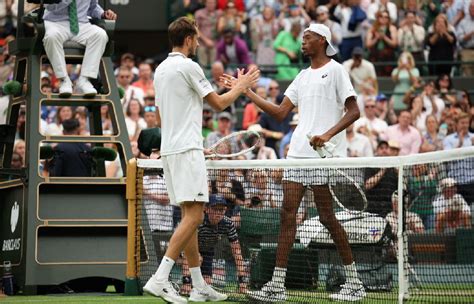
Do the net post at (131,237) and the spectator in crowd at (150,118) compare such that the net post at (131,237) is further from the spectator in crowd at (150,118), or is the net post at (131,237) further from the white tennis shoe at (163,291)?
the spectator in crowd at (150,118)

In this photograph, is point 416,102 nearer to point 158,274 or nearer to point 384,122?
point 384,122

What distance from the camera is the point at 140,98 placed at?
21281 millimetres

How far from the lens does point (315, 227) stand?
1192 centimetres

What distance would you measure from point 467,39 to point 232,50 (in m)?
5.23

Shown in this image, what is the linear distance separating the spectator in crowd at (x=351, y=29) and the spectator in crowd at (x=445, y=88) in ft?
6.11

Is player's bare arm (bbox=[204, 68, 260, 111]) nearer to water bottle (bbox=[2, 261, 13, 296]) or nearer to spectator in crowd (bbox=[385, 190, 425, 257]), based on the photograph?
spectator in crowd (bbox=[385, 190, 425, 257])

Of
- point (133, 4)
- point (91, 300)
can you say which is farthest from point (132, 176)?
point (133, 4)

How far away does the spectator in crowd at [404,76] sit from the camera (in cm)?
2425

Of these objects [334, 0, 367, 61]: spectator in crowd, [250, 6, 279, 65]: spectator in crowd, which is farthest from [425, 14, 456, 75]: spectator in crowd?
[250, 6, 279, 65]: spectator in crowd

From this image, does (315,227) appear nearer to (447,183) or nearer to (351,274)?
(351,274)

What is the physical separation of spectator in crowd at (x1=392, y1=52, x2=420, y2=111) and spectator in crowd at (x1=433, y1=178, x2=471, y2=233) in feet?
42.0

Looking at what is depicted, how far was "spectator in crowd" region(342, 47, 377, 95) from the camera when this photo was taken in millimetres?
23303

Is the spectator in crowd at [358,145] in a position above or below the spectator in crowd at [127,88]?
below

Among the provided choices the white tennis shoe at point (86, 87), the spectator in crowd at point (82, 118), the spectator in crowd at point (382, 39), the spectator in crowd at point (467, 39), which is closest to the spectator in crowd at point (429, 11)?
the spectator in crowd at point (467, 39)
